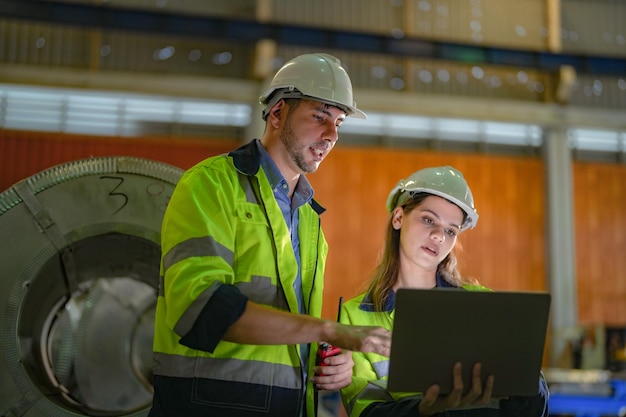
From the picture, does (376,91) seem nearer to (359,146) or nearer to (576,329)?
(359,146)

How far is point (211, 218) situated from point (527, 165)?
11.3 meters

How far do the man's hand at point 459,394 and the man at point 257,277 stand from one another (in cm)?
25

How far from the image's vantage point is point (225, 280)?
82.5 inches

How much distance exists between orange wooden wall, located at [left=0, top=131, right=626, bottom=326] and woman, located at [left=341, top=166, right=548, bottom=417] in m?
8.29

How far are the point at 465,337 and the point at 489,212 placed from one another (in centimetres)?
1063

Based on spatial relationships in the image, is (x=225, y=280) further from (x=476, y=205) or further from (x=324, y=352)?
(x=476, y=205)

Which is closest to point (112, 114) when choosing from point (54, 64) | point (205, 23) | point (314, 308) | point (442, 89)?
point (54, 64)

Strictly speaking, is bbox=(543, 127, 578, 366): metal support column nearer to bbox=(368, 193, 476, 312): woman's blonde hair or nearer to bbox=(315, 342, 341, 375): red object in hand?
bbox=(368, 193, 476, 312): woman's blonde hair

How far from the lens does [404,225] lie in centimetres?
307

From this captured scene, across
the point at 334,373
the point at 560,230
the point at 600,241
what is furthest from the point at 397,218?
the point at 600,241

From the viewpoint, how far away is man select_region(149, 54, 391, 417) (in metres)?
1.99

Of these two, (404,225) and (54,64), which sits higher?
(54,64)

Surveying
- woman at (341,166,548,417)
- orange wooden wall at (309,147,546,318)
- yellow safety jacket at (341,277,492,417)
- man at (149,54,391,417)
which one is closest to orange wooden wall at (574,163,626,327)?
orange wooden wall at (309,147,546,318)

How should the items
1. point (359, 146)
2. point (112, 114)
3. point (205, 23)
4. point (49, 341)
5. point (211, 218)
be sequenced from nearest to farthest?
point (211, 218) < point (49, 341) < point (205, 23) < point (112, 114) < point (359, 146)
